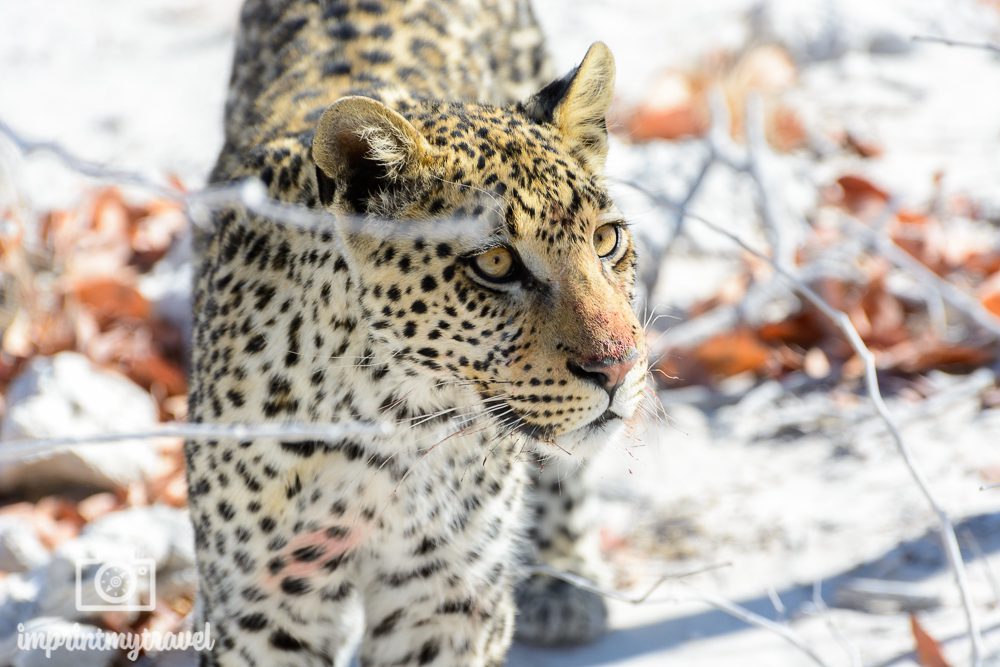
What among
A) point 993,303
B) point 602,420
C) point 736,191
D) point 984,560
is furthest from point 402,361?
point 736,191

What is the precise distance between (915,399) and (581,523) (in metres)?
1.83

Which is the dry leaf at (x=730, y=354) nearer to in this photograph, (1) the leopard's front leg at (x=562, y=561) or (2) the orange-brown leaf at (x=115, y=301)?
(1) the leopard's front leg at (x=562, y=561)

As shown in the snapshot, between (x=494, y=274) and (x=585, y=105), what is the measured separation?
2.55 feet

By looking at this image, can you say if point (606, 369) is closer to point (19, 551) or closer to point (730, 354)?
point (19, 551)

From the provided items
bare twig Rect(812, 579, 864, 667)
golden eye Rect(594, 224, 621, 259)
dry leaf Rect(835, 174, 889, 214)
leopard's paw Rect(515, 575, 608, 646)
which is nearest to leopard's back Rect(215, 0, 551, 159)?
golden eye Rect(594, 224, 621, 259)

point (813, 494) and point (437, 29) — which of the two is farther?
point (813, 494)

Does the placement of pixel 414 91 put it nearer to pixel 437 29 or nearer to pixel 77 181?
pixel 437 29

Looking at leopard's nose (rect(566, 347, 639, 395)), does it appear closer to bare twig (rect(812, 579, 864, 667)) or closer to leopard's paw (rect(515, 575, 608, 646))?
bare twig (rect(812, 579, 864, 667))

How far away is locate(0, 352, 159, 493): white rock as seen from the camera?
579 cm

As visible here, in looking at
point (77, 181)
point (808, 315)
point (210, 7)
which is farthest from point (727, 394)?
point (210, 7)

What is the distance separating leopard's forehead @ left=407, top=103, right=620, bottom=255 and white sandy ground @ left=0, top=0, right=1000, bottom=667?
0.68 m

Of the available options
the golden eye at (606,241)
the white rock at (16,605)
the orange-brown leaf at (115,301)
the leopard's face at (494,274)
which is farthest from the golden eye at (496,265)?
the orange-brown leaf at (115,301)

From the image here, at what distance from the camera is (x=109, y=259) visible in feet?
24.6

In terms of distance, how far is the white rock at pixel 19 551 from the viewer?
5293mm
